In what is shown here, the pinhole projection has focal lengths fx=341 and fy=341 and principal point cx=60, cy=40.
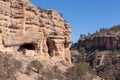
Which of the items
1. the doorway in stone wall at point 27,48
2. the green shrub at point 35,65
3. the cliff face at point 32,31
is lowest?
the green shrub at point 35,65

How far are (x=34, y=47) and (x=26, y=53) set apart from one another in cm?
199

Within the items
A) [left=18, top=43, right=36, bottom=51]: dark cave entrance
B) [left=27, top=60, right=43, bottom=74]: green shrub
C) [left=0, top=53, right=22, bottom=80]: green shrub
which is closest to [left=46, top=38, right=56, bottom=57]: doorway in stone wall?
[left=18, top=43, right=36, bottom=51]: dark cave entrance

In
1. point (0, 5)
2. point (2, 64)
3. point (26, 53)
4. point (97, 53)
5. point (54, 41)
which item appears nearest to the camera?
point (2, 64)

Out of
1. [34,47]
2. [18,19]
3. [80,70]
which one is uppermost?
[18,19]

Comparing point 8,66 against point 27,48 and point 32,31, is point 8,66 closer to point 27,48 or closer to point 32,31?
point 32,31

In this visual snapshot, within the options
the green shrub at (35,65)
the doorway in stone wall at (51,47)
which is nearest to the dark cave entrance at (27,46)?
the doorway in stone wall at (51,47)

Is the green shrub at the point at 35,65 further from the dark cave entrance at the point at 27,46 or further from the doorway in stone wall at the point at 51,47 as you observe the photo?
the doorway in stone wall at the point at 51,47

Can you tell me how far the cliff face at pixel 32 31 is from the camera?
44356mm

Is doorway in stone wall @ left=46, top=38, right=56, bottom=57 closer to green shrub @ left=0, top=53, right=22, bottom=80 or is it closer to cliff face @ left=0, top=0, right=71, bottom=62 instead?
cliff face @ left=0, top=0, right=71, bottom=62

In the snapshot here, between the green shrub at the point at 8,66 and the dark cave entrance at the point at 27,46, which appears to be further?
the dark cave entrance at the point at 27,46

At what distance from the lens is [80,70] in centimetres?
4838

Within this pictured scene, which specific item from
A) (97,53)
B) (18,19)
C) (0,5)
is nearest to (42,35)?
(18,19)

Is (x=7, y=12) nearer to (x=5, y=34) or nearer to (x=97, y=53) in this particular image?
(x=5, y=34)

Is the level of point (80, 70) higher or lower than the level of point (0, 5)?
lower
